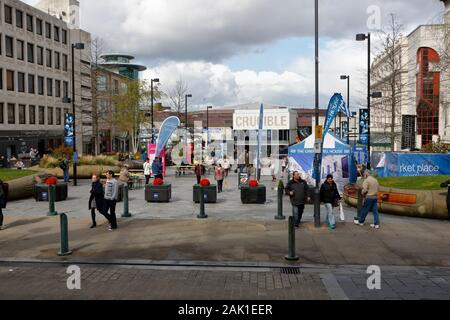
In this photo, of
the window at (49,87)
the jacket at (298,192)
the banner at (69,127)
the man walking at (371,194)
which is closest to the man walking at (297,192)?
the jacket at (298,192)

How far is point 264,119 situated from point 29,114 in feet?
112

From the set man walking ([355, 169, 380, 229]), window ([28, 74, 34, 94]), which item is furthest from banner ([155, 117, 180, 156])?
window ([28, 74, 34, 94])

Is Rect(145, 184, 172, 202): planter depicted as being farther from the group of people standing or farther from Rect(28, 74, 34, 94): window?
Rect(28, 74, 34, 94): window

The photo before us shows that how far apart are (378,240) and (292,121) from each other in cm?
6291

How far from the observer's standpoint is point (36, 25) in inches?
1949

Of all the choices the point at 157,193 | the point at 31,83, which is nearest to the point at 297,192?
the point at 157,193

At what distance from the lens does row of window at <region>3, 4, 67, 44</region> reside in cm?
4497

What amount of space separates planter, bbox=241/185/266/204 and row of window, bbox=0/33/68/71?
36897 mm

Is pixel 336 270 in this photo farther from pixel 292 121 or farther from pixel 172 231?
pixel 292 121

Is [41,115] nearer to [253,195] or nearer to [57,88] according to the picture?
[57,88]

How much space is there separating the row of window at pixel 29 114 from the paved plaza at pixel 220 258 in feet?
111

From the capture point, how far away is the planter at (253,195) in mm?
17250
